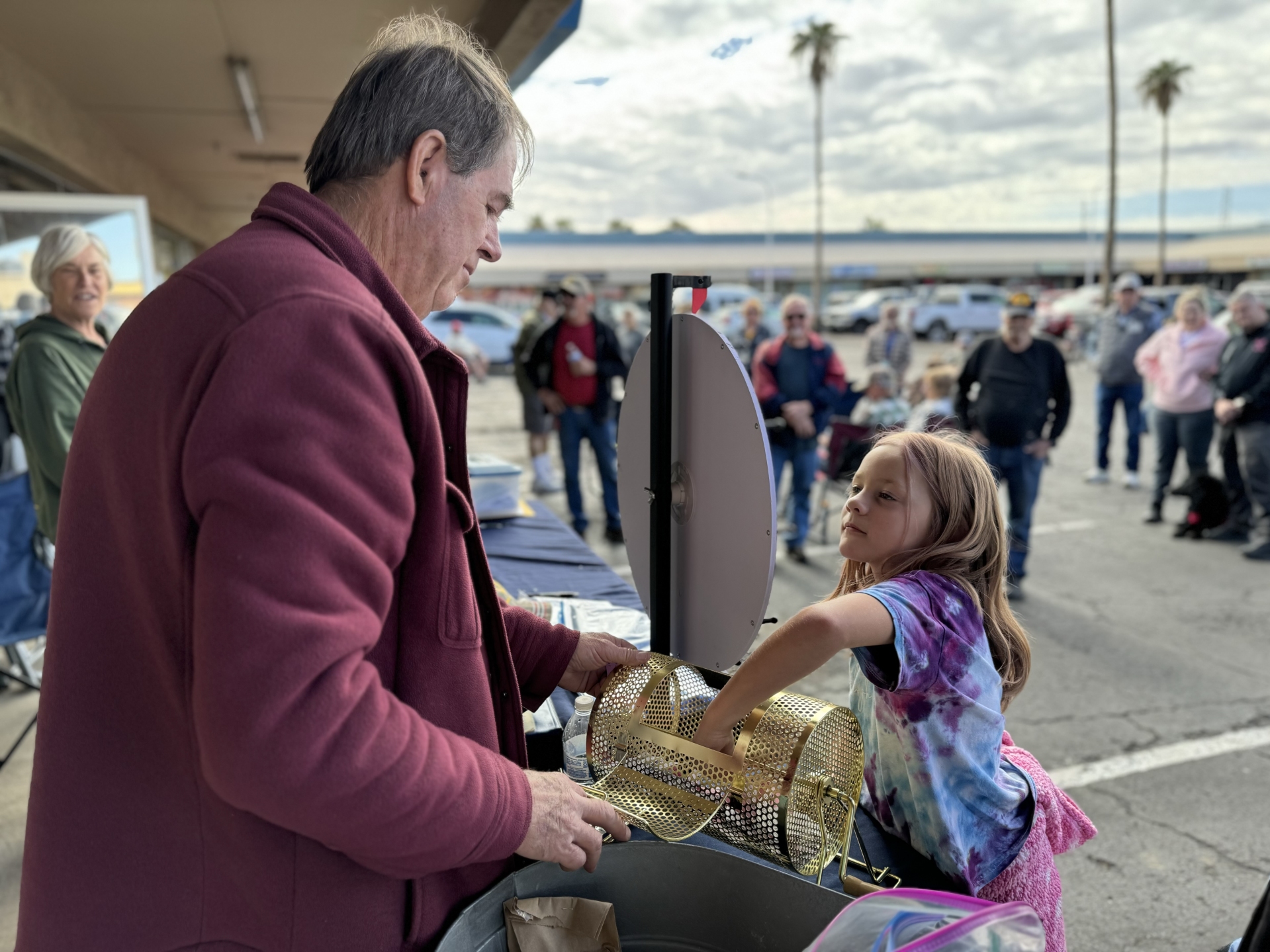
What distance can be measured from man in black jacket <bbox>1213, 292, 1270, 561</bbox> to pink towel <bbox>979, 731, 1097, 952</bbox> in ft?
17.3

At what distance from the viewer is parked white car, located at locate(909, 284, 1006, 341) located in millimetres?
27609

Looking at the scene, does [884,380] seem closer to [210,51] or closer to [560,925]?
[210,51]

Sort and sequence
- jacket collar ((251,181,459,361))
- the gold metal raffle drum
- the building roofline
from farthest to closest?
1. the building roofline
2. the gold metal raffle drum
3. jacket collar ((251,181,459,361))

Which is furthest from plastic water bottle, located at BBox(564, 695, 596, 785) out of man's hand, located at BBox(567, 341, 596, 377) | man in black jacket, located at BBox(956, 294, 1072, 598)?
man's hand, located at BBox(567, 341, 596, 377)

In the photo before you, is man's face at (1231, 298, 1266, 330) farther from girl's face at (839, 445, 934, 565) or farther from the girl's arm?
the girl's arm

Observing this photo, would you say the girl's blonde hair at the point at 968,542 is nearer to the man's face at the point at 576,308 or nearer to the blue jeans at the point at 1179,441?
the man's face at the point at 576,308

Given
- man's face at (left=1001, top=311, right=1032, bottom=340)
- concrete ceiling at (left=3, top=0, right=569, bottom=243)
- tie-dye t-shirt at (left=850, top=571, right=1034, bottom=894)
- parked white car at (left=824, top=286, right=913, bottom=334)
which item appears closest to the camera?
tie-dye t-shirt at (left=850, top=571, right=1034, bottom=894)

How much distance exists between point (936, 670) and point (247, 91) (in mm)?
6099

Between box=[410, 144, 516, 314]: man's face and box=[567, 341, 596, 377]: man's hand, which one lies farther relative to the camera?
box=[567, 341, 596, 377]: man's hand

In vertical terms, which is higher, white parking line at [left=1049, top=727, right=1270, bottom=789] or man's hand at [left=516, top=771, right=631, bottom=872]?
man's hand at [left=516, top=771, right=631, bottom=872]

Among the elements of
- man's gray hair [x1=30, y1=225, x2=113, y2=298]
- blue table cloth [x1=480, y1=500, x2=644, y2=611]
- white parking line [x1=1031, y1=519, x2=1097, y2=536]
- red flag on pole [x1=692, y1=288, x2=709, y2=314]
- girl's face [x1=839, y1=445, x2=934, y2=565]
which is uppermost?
man's gray hair [x1=30, y1=225, x2=113, y2=298]

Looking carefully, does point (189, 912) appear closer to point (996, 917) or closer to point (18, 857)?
point (996, 917)

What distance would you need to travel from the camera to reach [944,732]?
1.29m

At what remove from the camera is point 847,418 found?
622 centimetres
